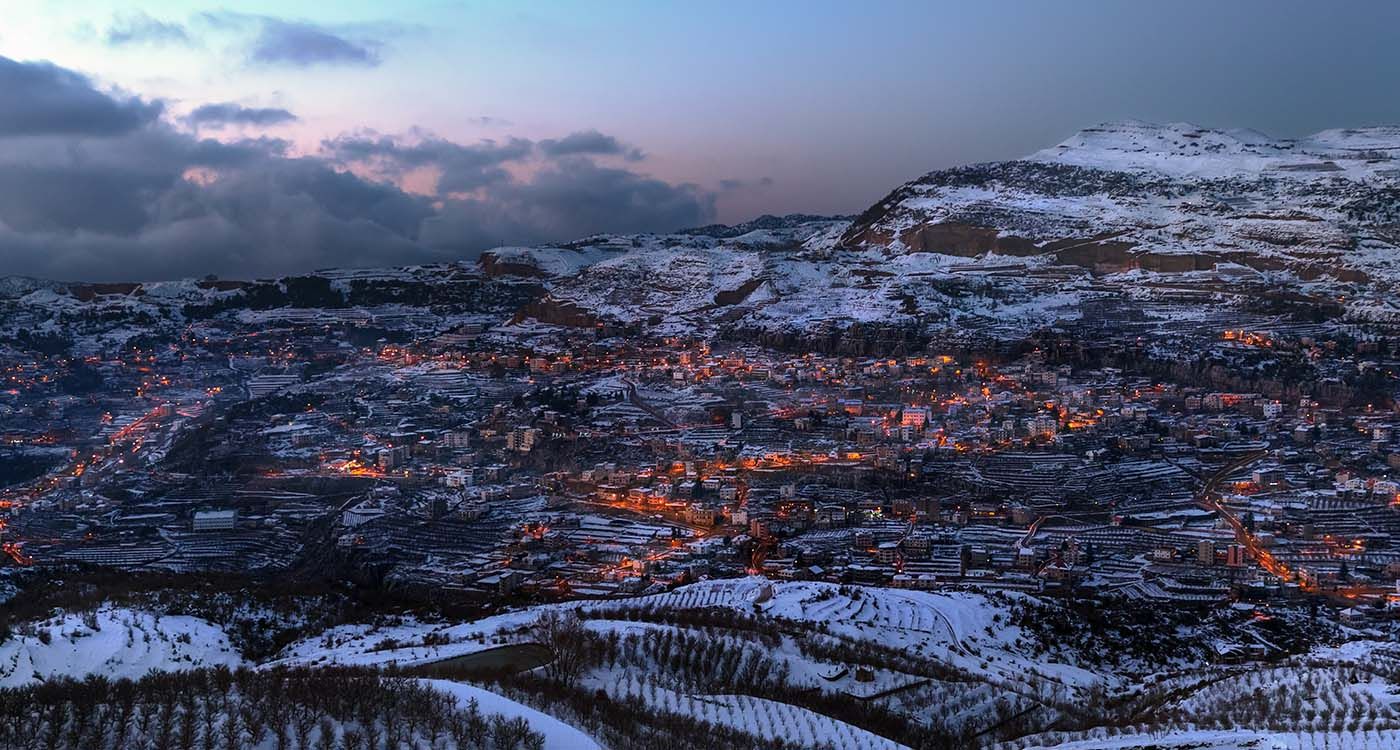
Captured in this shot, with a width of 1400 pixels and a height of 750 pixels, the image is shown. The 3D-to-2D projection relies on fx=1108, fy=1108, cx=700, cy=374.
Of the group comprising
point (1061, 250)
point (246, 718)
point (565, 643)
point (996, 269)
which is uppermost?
point (1061, 250)

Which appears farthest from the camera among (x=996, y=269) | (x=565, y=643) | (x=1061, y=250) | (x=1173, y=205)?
(x=1173, y=205)

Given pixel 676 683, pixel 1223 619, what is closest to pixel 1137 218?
pixel 1223 619

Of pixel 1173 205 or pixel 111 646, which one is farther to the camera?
pixel 1173 205

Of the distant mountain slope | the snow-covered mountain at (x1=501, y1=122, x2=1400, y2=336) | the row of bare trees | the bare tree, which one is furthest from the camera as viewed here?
the distant mountain slope

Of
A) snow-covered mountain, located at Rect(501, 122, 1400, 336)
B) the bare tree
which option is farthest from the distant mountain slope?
the bare tree

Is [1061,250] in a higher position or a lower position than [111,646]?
higher

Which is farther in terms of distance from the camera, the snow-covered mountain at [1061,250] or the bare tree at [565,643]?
the snow-covered mountain at [1061,250]

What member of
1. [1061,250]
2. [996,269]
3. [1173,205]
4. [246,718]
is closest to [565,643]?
[246,718]

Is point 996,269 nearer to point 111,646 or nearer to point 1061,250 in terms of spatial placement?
point 1061,250

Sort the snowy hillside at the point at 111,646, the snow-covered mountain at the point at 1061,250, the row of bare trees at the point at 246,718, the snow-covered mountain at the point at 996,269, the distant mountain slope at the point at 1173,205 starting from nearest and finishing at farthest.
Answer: the row of bare trees at the point at 246,718, the snowy hillside at the point at 111,646, the snow-covered mountain at the point at 996,269, the snow-covered mountain at the point at 1061,250, the distant mountain slope at the point at 1173,205

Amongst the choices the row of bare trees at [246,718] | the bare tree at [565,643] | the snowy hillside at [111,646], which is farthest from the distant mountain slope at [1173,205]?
the row of bare trees at [246,718]

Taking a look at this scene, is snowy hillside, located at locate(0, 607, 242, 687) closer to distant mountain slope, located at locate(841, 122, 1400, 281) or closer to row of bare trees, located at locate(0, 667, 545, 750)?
row of bare trees, located at locate(0, 667, 545, 750)

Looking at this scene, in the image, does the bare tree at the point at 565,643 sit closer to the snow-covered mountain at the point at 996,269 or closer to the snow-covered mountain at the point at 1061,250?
the snow-covered mountain at the point at 996,269
